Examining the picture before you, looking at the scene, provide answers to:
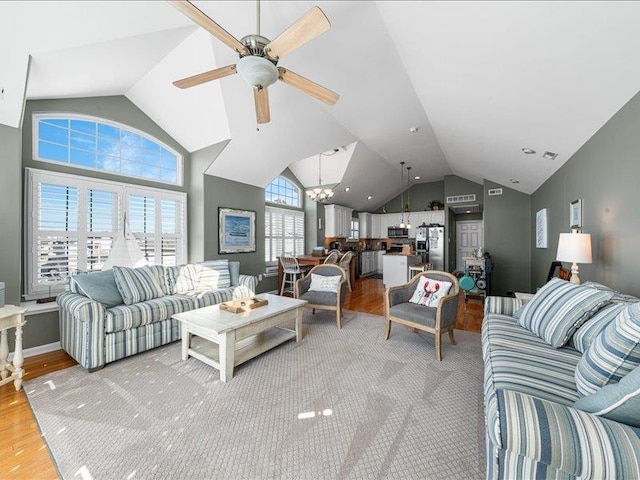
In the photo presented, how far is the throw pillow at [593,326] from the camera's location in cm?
158

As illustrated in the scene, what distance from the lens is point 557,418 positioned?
0.94 meters

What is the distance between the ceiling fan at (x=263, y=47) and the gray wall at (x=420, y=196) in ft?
25.1

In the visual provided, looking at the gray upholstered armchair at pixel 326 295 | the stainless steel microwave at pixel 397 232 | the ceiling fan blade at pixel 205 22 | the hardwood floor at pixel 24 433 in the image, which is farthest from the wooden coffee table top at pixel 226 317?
the stainless steel microwave at pixel 397 232

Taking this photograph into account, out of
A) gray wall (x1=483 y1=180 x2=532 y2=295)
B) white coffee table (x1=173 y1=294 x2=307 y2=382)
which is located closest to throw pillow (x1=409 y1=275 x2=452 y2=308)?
white coffee table (x1=173 y1=294 x2=307 y2=382)

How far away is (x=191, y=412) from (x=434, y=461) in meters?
1.66

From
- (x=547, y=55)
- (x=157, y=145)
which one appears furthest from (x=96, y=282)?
(x=547, y=55)

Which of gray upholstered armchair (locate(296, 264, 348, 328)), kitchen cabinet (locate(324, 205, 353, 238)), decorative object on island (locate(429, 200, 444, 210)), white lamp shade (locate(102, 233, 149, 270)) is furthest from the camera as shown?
decorative object on island (locate(429, 200, 444, 210))

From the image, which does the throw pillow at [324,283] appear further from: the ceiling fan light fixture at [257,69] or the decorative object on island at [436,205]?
the decorative object on island at [436,205]

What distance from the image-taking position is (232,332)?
2.41m

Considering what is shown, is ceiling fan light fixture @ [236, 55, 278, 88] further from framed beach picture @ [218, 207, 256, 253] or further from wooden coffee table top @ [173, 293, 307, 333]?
framed beach picture @ [218, 207, 256, 253]

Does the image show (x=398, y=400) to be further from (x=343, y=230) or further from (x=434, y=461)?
(x=343, y=230)

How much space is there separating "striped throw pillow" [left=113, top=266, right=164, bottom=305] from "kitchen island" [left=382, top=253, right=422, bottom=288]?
5140mm

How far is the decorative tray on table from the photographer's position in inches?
112

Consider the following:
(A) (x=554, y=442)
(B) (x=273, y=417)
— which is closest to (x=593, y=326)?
(A) (x=554, y=442)
